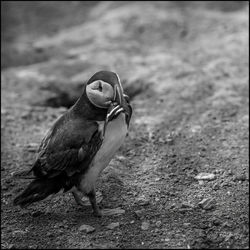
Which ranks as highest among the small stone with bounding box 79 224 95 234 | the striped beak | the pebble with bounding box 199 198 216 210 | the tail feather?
the striped beak

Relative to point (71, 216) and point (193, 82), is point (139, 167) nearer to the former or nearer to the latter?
point (71, 216)

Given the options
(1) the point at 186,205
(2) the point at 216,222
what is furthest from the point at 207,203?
(2) the point at 216,222

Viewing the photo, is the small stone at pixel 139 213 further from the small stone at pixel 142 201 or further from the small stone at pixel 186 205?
the small stone at pixel 186 205

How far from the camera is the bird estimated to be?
306 centimetres

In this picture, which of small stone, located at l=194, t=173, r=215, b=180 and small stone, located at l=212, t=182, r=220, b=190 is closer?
small stone, located at l=212, t=182, r=220, b=190

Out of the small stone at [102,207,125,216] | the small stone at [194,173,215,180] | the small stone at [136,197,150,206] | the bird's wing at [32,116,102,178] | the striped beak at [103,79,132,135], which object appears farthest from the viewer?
the small stone at [194,173,215,180]

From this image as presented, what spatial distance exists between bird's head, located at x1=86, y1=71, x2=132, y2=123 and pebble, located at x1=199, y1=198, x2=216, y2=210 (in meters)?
0.79

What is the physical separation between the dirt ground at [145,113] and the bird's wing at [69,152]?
0.36 meters

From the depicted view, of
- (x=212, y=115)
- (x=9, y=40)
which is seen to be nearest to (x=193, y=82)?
(x=212, y=115)

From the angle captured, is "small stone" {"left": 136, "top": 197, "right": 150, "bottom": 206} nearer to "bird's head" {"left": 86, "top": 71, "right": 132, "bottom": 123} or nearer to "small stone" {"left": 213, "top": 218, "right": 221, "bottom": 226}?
"small stone" {"left": 213, "top": 218, "right": 221, "bottom": 226}

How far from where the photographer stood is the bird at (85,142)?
3059 mm

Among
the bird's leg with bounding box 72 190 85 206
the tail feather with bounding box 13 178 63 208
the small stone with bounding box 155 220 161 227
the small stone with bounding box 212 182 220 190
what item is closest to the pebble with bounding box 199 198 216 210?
the small stone with bounding box 212 182 220 190

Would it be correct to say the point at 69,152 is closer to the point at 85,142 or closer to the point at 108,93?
the point at 85,142

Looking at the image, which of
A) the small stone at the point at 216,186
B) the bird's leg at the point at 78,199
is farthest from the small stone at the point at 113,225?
the small stone at the point at 216,186
